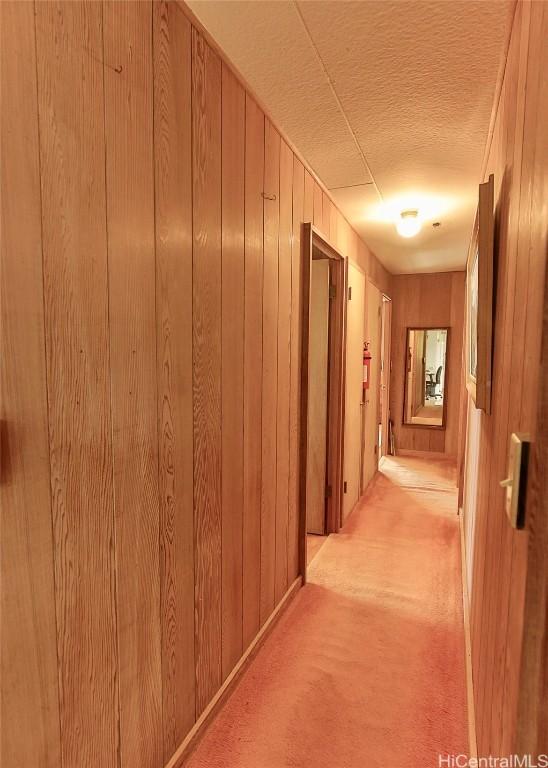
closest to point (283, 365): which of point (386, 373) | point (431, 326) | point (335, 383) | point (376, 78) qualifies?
point (335, 383)

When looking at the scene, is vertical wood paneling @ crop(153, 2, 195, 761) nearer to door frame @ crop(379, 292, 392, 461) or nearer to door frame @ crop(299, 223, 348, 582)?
door frame @ crop(299, 223, 348, 582)

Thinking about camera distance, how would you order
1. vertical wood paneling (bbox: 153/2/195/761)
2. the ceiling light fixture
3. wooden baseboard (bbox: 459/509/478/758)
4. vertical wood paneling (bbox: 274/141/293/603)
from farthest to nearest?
the ceiling light fixture
vertical wood paneling (bbox: 274/141/293/603)
wooden baseboard (bbox: 459/509/478/758)
vertical wood paneling (bbox: 153/2/195/761)

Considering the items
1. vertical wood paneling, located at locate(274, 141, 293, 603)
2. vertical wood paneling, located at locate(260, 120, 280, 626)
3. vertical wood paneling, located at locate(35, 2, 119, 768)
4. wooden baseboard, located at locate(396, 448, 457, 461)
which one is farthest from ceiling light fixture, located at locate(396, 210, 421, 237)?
wooden baseboard, located at locate(396, 448, 457, 461)

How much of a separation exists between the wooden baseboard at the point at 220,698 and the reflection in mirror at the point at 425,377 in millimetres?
4065

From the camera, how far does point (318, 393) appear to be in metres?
3.26

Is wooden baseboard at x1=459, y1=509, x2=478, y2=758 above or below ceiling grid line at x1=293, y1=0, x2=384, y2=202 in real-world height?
below

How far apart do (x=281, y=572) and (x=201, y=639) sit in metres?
0.84

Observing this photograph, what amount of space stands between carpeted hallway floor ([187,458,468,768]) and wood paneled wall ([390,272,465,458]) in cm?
278

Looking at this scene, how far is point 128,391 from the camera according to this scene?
3.82 ft

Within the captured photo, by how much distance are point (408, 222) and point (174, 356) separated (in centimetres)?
256

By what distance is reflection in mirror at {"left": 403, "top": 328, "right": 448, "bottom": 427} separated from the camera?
565cm

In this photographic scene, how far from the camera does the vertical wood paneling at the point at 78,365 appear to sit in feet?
3.08

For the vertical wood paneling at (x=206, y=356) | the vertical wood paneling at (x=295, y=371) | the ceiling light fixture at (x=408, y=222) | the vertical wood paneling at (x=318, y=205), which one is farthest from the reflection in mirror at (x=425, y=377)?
the vertical wood paneling at (x=206, y=356)

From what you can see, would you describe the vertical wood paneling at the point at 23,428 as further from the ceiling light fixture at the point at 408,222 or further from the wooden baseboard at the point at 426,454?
the wooden baseboard at the point at 426,454
